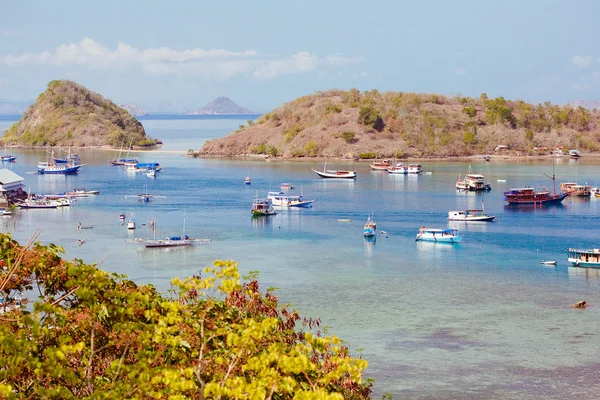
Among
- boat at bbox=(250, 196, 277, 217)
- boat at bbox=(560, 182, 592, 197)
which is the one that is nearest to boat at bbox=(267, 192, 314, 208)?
boat at bbox=(250, 196, 277, 217)

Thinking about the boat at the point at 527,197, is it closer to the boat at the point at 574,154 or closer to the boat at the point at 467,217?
the boat at the point at 467,217

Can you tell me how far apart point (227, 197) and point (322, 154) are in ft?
156

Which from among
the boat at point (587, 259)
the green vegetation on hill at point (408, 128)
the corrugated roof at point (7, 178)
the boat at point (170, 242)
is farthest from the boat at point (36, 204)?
the green vegetation on hill at point (408, 128)

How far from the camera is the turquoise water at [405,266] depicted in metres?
24.6

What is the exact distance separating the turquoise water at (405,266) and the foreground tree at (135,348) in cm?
1195

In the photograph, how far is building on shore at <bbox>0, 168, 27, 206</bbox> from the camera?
204 ft

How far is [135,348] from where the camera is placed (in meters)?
11.3

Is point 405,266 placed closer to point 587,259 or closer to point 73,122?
point 587,259

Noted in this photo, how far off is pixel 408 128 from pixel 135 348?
112 meters

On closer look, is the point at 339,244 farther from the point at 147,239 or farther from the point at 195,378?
the point at 195,378

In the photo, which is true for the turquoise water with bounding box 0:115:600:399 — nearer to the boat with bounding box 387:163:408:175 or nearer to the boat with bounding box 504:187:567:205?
the boat with bounding box 504:187:567:205

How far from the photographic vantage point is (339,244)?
4616cm

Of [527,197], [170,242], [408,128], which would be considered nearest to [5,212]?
[170,242]

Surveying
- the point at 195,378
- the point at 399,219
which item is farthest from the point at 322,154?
the point at 195,378
